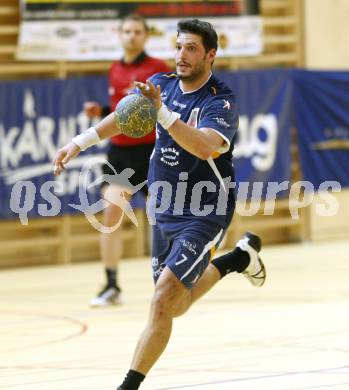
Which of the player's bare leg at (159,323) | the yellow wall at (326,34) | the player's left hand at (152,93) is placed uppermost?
the yellow wall at (326,34)

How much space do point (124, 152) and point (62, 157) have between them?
3.12 m

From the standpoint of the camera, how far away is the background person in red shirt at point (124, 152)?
8070 mm

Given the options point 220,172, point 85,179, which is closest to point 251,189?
point 85,179

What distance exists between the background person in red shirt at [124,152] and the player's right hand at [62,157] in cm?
286

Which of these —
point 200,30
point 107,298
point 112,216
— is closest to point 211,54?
point 200,30

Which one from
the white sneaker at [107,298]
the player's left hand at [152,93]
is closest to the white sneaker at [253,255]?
the white sneaker at [107,298]

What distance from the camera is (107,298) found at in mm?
8086

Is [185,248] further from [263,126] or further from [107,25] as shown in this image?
[263,126]

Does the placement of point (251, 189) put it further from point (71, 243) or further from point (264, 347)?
point (264, 347)

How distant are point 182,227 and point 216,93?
685 millimetres

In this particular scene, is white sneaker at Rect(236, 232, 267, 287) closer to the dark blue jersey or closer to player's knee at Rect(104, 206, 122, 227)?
the dark blue jersey

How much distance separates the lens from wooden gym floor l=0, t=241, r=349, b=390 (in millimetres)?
5297

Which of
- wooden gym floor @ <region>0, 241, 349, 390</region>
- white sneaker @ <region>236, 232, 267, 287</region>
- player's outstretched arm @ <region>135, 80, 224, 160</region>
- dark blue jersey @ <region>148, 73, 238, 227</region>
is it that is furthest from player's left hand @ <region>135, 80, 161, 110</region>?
white sneaker @ <region>236, 232, 267, 287</region>

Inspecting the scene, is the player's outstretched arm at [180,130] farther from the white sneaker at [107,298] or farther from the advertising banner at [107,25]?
the advertising banner at [107,25]
